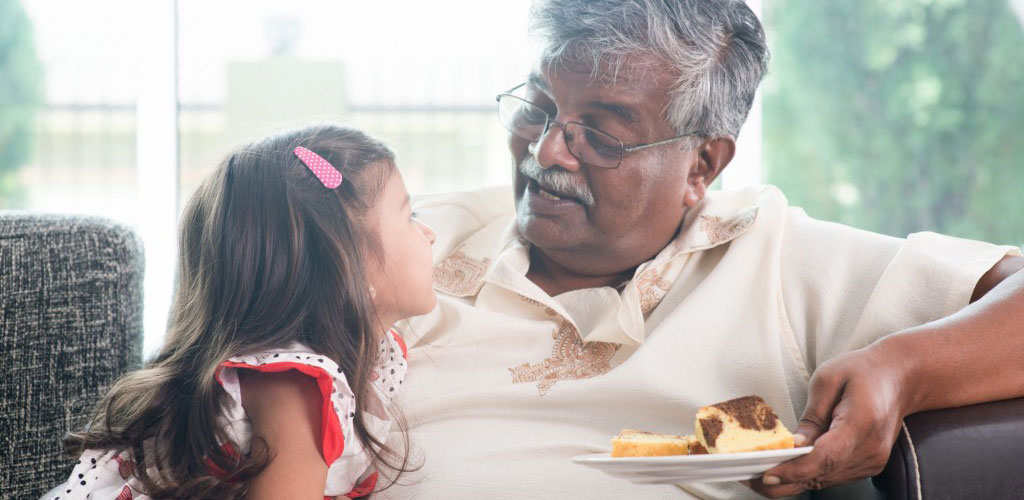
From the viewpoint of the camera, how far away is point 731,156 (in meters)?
1.93

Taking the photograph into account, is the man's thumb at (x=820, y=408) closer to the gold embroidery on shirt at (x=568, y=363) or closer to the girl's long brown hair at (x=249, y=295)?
the gold embroidery on shirt at (x=568, y=363)

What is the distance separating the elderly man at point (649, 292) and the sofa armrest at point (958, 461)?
0.18 feet

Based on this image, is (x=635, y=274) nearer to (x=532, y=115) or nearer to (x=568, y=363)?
(x=568, y=363)

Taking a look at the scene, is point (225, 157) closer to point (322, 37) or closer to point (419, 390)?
point (419, 390)

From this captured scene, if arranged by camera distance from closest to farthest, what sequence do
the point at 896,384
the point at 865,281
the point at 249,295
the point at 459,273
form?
the point at 896,384 → the point at 249,295 → the point at 865,281 → the point at 459,273

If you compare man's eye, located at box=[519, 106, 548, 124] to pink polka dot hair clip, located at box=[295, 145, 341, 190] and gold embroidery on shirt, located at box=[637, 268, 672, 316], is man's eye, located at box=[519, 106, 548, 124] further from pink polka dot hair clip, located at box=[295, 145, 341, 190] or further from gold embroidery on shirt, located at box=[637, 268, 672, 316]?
pink polka dot hair clip, located at box=[295, 145, 341, 190]

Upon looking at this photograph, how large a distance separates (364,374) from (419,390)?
268mm

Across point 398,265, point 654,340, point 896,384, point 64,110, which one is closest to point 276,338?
point 398,265

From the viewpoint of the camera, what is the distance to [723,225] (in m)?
1.75

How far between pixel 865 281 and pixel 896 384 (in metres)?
0.38

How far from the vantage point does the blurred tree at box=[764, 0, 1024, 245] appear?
514 centimetres

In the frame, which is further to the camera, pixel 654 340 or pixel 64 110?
pixel 64 110

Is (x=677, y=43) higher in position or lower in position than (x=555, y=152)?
higher

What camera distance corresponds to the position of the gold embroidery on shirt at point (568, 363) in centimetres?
162
